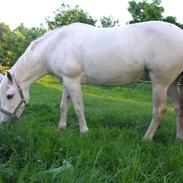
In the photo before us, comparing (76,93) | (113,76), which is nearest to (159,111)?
(113,76)

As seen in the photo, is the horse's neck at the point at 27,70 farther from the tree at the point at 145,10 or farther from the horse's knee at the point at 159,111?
the tree at the point at 145,10

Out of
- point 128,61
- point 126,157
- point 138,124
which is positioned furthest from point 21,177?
point 138,124

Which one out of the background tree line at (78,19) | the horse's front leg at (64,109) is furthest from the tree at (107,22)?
the horse's front leg at (64,109)

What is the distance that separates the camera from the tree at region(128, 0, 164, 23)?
72.8 feet

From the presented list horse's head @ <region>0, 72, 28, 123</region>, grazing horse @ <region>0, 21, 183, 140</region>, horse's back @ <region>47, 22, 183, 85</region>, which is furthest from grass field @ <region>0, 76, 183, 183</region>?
horse's head @ <region>0, 72, 28, 123</region>

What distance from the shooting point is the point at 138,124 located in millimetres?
6875

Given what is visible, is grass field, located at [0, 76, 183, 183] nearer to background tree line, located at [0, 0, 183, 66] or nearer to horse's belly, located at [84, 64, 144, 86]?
horse's belly, located at [84, 64, 144, 86]

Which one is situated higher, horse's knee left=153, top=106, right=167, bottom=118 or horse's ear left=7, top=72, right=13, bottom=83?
horse's ear left=7, top=72, right=13, bottom=83

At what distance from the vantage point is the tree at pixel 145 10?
22203 mm

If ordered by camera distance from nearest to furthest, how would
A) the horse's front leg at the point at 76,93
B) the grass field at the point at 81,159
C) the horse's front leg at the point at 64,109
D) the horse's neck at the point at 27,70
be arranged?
1. the grass field at the point at 81,159
2. the horse's front leg at the point at 76,93
3. the horse's neck at the point at 27,70
4. the horse's front leg at the point at 64,109

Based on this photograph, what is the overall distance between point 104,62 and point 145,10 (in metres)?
17.3

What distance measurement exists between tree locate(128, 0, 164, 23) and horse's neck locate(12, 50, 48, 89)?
16.5 meters

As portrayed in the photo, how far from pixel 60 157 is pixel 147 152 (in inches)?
47.0

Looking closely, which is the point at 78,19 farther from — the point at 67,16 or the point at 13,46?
the point at 13,46
